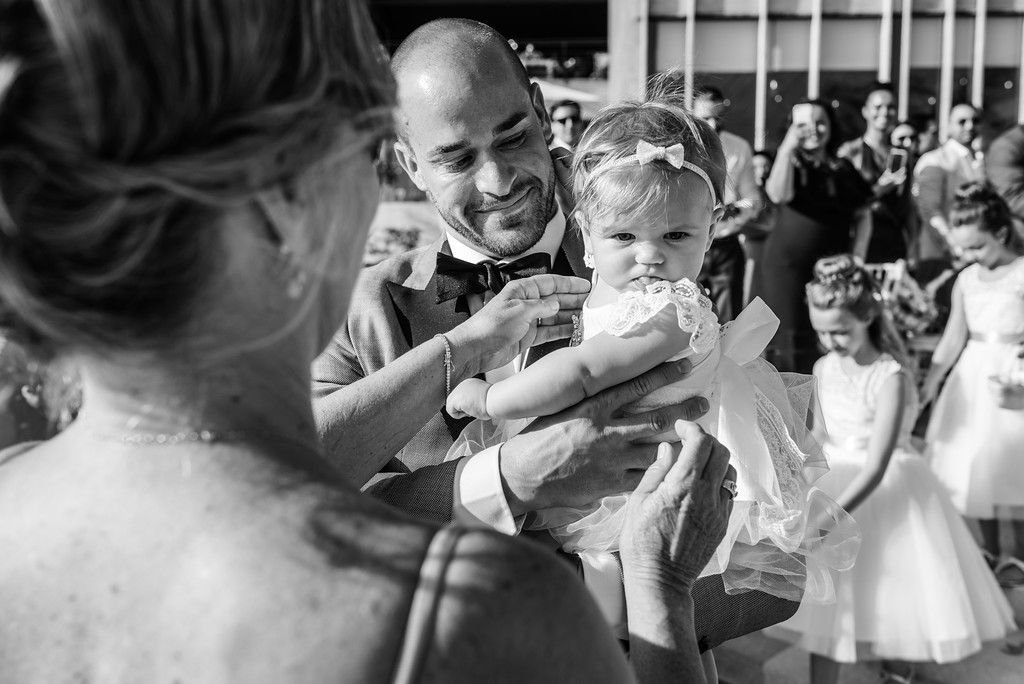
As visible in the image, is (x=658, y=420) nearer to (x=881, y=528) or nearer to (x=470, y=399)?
(x=470, y=399)

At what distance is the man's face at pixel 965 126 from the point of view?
9.05 m

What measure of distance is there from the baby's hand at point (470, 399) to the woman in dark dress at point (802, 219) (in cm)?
540

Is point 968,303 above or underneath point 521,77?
underneath

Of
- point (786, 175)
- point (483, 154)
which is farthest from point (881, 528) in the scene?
point (786, 175)

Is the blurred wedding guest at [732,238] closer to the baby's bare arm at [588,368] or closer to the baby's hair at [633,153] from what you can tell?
the baby's hair at [633,153]

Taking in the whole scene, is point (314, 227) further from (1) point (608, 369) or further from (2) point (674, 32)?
(2) point (674, 32)

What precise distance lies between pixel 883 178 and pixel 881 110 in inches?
23.0

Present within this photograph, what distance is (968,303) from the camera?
5953mm

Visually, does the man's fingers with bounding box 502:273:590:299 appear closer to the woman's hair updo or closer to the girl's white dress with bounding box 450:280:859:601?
the girl's white dress with bounding box 450:280:859:601

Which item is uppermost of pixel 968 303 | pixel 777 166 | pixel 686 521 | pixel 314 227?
pixel 314 227

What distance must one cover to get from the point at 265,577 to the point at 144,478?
0.55 ft

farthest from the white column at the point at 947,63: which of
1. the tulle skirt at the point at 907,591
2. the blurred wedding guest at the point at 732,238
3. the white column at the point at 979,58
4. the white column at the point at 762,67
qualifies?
the tulle skirt at the point at 907,591

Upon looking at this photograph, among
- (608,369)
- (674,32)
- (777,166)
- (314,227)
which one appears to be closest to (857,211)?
(777,166)

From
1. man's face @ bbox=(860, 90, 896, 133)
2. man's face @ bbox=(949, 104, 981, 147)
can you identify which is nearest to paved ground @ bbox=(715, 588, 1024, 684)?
man's face @ bbox=(860, 90, 896, 133)
